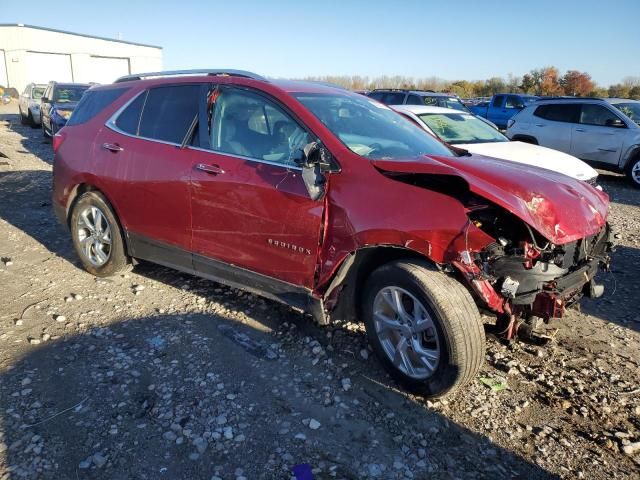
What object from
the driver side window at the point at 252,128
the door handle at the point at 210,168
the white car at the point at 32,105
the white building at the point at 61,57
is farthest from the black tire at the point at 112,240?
the white building at the point at 61,57

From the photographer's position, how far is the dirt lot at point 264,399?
2537mm

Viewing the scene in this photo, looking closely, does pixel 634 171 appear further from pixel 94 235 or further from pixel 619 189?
pixel 94 235

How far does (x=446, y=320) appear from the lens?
109 inches

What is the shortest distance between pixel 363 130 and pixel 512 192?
1.21 m

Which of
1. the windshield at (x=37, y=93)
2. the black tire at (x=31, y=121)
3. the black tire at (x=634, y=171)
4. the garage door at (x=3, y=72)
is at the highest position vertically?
the garage door at (x=3, y=72)

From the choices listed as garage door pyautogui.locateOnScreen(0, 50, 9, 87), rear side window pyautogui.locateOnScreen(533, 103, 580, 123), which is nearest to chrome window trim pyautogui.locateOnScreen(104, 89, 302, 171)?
rear side window pyautogui.locateOnScreen(533, 103, 580, 123)

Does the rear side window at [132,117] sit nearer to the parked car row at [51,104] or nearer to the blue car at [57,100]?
the parked car row at [51,104]

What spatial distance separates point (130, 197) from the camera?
14.2 feet

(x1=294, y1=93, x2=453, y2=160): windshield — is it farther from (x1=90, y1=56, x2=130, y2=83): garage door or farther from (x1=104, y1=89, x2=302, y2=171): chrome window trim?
(x1=90, y1=56, x2=130, y2=83): garage door

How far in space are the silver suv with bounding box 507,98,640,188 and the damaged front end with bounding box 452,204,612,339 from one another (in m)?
8.86

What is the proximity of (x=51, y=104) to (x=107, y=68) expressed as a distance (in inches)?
1450

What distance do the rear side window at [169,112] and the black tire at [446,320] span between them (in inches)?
83.4

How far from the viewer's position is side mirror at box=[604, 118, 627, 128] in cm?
1051

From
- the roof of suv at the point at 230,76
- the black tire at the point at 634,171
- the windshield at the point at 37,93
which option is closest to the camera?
the roof of suv at the point at 230,76
